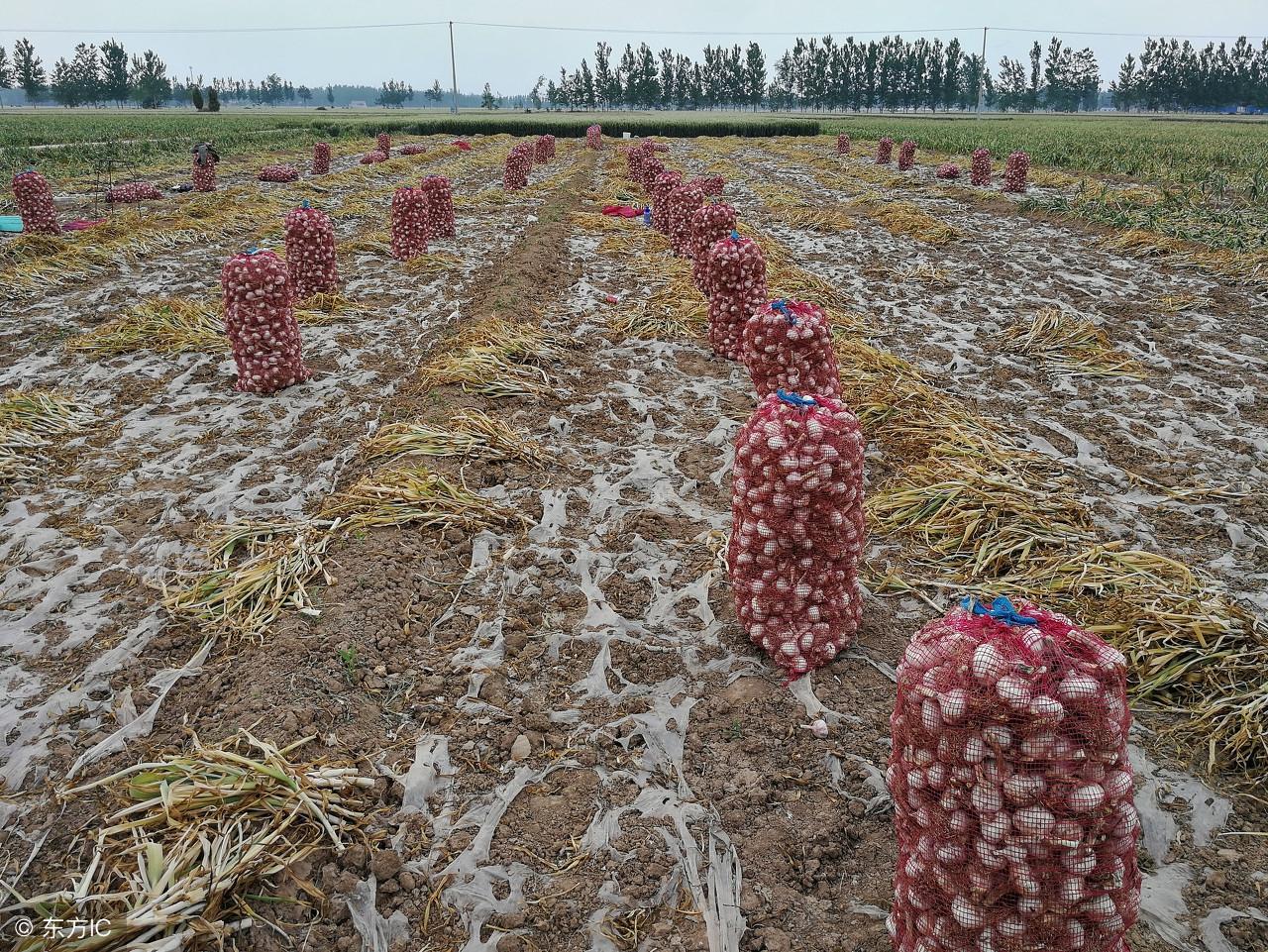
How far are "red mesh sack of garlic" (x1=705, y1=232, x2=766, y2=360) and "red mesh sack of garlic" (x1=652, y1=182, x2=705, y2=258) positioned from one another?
497 centimetres

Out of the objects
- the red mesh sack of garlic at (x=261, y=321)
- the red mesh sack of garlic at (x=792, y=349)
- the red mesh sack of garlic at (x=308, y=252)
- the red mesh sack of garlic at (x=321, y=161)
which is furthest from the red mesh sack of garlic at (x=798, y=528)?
the red mesh sack of garlic at (x=321, y=161)

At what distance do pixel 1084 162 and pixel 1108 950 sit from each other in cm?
2892

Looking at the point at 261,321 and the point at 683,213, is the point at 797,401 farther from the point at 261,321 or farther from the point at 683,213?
the point at 683,213

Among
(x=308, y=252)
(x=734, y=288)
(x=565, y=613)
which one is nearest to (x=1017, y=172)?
(x=734, y=288)

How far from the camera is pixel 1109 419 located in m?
7.09

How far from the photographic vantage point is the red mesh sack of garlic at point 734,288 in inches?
330

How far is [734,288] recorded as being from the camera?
8.49 metres

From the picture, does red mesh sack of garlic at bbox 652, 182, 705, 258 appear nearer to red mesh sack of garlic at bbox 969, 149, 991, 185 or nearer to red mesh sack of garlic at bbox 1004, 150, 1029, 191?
red mesh sack of garlic at bbox 1004, 150, 1029, 191

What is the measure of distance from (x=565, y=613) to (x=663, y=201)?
12842 millimetres

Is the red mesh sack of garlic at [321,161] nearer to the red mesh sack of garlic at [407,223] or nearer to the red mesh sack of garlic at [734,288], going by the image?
the red mesh sack of garlic at [407,223]

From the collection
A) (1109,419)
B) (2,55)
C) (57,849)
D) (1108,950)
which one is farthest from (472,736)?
(2,55)

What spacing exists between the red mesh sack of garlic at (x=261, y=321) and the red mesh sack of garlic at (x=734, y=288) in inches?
180

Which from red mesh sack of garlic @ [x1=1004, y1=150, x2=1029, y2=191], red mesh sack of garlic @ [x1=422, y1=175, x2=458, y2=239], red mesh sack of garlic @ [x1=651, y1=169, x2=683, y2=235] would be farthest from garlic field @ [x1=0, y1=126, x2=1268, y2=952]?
red mesh sack of garlic @ [x1=1004, y1=150, x2=1029, y2=191]

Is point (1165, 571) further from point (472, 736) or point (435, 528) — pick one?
point (435, 528)
